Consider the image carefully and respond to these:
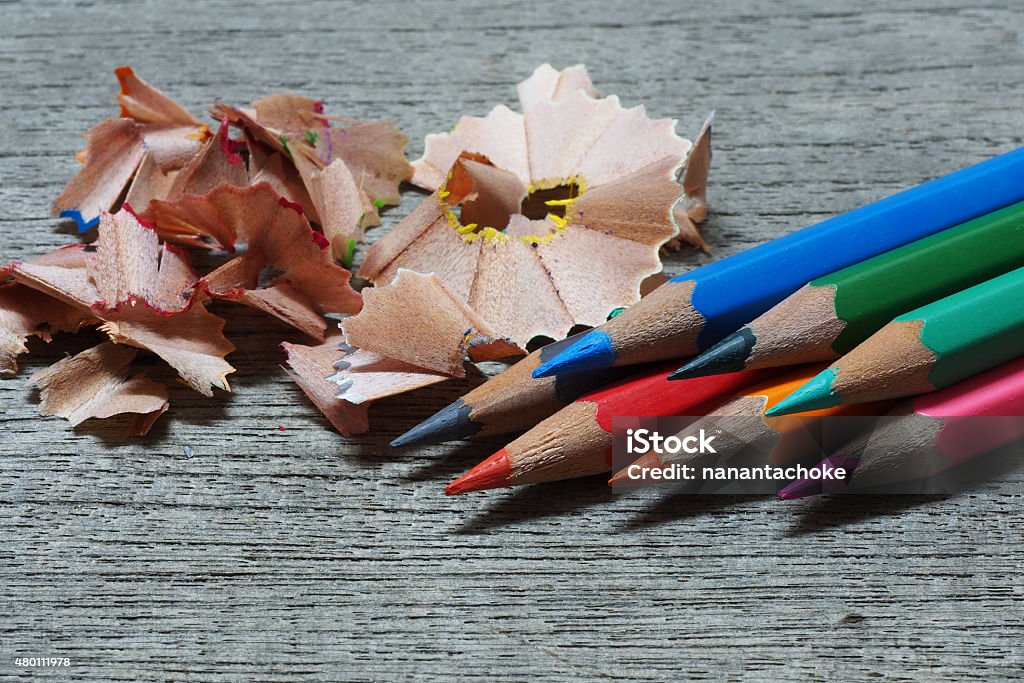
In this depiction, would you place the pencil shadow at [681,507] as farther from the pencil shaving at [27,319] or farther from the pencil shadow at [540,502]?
the pencil shaving at [27,319]

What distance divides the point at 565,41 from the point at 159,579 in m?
0.74

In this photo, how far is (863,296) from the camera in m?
0.67

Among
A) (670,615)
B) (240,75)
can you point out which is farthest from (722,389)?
(240,75)

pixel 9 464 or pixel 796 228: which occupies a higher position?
pixel 796 228

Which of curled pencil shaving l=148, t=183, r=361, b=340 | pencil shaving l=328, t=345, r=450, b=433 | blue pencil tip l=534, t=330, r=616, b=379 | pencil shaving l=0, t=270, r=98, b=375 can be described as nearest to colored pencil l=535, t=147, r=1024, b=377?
blue pencil tip l=534, t=330, r=616, b=379

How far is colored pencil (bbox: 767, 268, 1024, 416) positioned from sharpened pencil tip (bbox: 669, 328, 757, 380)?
0.04 meters

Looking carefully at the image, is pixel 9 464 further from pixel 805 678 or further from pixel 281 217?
pixel 805 678

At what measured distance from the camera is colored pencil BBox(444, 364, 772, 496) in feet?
2.15

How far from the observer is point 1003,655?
611 mm

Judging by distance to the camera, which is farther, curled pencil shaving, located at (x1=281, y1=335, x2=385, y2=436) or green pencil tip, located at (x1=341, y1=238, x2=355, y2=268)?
green pencil tip, located at (x1=341, y1=238, x2=355, y2=268)

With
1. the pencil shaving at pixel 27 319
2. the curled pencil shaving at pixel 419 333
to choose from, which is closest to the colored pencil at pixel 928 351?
the curled pencil shaving at pixel 419 333

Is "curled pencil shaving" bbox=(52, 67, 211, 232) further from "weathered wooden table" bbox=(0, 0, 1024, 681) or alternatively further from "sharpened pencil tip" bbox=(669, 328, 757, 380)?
"sharpened pencil tip" bbox=(669, 328, 757, 380)

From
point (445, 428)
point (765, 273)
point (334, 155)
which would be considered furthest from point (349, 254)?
point (765, 273)

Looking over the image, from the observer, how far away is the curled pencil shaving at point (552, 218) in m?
0.77
